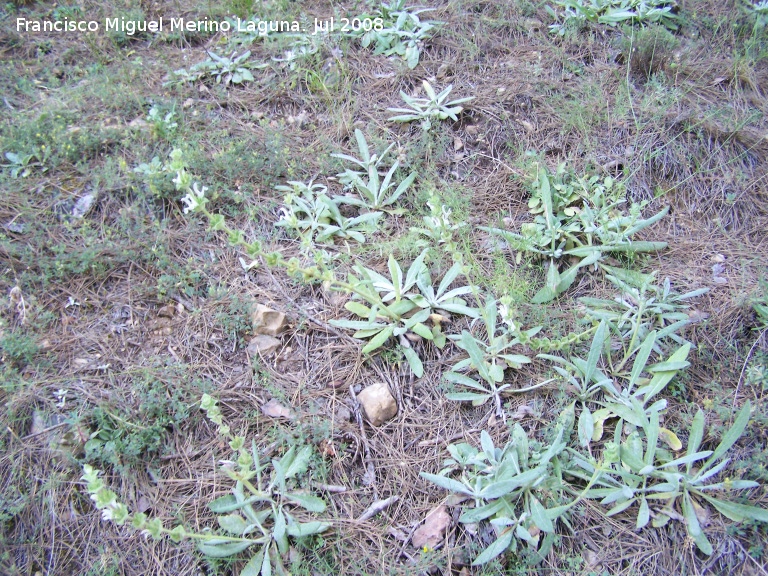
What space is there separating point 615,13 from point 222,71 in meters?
2.77

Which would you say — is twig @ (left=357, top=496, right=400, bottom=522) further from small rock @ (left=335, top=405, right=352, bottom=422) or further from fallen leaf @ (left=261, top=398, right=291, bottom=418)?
fallen leaf @ (left=261, top=398, right=291, bottom=418)

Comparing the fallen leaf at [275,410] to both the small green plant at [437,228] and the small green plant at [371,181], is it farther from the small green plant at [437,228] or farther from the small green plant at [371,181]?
the small green plant at [371,181]

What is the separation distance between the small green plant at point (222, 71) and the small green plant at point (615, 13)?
2.15 meters

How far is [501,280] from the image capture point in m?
2.77

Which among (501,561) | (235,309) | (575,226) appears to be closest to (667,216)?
(575,226)

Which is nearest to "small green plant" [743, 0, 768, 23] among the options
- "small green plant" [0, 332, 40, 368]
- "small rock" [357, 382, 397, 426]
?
"small rock" [357, 382, 397, 426]

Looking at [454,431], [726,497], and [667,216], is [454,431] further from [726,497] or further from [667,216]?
[667,216]

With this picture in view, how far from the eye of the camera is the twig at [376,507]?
7.39 ft

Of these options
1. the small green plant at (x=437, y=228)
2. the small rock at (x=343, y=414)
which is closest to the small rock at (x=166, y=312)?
the small rock at (x=343, y=414)

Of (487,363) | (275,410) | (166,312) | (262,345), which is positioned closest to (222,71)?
(166,312)

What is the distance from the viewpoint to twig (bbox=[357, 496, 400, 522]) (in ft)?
7.39

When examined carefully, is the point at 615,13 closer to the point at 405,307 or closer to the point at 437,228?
the point at 437,228

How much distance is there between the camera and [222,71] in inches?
151

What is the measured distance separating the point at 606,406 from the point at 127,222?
2740 millimetres
